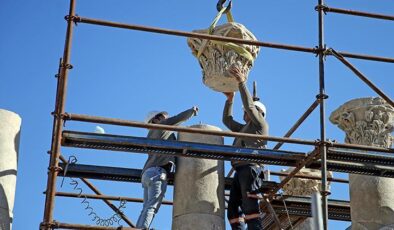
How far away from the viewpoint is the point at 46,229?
39.8ft

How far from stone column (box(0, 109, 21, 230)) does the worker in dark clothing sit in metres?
3.19

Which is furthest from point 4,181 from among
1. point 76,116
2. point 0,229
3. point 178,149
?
point 178,149

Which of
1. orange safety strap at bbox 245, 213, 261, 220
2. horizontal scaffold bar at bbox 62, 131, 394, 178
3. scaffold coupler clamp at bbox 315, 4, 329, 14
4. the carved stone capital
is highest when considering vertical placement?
scaffold coupler clamp at bbox 315, 4, 329, 14

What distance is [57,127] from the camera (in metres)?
12.7

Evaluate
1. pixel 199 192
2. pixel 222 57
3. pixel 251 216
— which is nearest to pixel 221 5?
pixel 222 57

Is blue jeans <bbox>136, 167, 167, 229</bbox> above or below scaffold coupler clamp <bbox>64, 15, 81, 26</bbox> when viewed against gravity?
below

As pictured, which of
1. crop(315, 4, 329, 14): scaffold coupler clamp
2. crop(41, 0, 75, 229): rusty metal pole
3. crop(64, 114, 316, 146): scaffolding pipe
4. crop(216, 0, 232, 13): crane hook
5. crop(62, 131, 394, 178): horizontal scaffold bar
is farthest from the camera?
crop(216, 0, 232, 13): crane hook

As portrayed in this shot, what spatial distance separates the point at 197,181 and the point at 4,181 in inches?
111

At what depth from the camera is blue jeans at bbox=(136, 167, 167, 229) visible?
540 inches

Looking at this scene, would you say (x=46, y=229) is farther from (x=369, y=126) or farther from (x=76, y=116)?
(x=369, y=126)

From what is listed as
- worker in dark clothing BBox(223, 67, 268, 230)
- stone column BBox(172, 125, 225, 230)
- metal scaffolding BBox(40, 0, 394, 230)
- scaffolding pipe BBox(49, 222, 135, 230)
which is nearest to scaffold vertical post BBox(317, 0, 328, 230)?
metal scaffolding BBox(40, 0, 394, 230)

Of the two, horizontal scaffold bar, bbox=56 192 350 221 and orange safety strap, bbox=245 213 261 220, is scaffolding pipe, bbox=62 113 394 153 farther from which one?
horizontal scaffold bar, bbox=56 192 350 221

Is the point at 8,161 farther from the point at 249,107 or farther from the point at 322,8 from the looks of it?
the point at 322,8

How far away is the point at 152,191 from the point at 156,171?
1.24 feet
